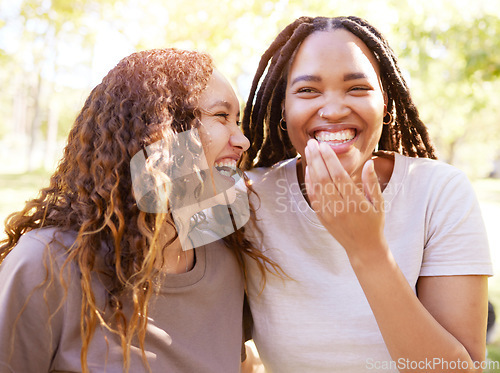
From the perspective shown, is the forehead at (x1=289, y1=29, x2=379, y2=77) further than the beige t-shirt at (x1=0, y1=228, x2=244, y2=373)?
Yes

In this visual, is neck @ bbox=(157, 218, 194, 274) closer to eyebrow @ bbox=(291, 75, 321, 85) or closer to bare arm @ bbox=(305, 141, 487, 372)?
bare arm @ bbox=(305, 141, 487, 372)

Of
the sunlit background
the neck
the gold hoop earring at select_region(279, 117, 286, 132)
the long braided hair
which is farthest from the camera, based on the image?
the sunlit background

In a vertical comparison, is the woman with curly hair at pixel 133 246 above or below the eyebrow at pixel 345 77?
below

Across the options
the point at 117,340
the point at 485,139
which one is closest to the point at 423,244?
the point at 117,340

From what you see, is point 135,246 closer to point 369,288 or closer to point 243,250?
point 243,250

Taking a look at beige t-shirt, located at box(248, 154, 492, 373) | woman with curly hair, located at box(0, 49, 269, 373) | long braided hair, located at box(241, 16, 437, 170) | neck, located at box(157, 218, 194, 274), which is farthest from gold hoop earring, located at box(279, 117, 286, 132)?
neck, located at box(157, 218, 194, 274)

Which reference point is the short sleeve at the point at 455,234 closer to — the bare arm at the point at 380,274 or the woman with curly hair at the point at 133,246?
the bare arm at the point at 380,274

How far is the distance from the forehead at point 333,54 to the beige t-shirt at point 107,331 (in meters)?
1.01

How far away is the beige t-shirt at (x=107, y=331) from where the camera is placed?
168 cm

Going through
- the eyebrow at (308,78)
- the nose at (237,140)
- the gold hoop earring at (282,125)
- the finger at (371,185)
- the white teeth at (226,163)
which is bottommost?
the finger at (371,185)

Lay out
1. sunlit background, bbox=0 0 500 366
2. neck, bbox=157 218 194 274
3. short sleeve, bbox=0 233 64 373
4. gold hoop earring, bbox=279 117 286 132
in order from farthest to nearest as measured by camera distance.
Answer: sunlit background, bbox=0 0 500 366 < gold hoop earring, bbox=279 117 286 132 < neck, bbox=157 218 194 274 < short sleeve, bbox=0 233 64 373

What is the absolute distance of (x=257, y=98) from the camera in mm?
2627

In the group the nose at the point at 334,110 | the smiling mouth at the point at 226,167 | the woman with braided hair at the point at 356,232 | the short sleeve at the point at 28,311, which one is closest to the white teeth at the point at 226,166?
the smiling mouth at the point at 226,167

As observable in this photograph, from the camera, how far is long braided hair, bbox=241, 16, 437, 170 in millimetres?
2305
